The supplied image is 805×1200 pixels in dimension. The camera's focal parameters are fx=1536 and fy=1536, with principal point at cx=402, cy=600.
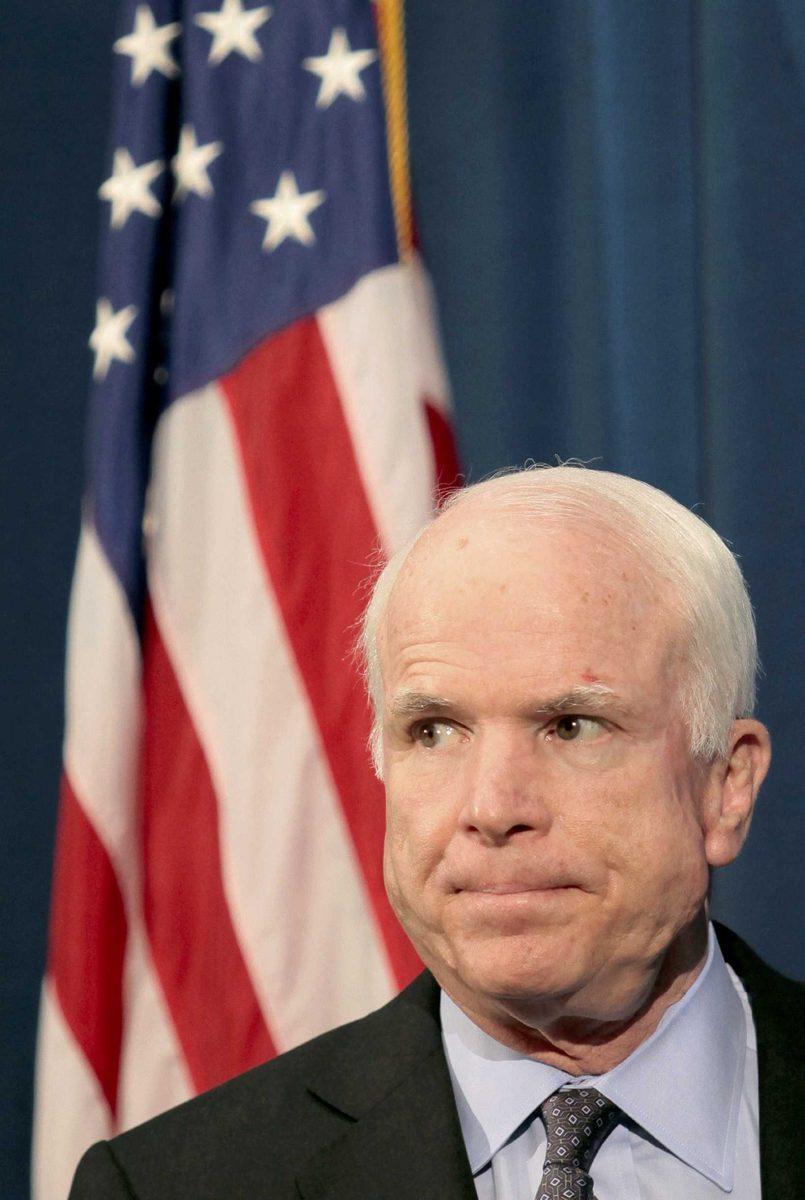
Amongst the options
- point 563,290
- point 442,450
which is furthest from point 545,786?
point 563,290

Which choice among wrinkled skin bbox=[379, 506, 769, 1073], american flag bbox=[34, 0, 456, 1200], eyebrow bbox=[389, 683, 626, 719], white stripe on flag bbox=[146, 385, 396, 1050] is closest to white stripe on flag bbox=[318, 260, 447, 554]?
american flag bbox=[34, 0, 456, 1200]

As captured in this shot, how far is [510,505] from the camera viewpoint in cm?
146

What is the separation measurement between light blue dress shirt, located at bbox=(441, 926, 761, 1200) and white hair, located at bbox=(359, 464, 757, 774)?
277 millimetres

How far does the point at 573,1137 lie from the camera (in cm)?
139

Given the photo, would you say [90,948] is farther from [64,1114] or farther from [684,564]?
[684,564]

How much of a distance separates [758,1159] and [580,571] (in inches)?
22.6

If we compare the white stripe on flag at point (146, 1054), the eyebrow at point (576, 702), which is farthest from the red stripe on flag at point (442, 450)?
the eyebrow at point (576, 702)

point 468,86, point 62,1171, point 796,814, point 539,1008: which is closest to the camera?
point 539,1008

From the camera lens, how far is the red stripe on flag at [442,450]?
2.39 m

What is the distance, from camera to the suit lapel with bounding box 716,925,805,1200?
4.56 feet

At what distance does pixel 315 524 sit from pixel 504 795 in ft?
3.61

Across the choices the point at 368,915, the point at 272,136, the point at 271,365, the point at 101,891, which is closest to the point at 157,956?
the point at 101,891

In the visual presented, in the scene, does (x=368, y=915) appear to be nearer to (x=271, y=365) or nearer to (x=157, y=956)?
(x=157, y=956)

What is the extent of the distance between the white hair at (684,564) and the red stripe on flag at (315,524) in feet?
2.58
